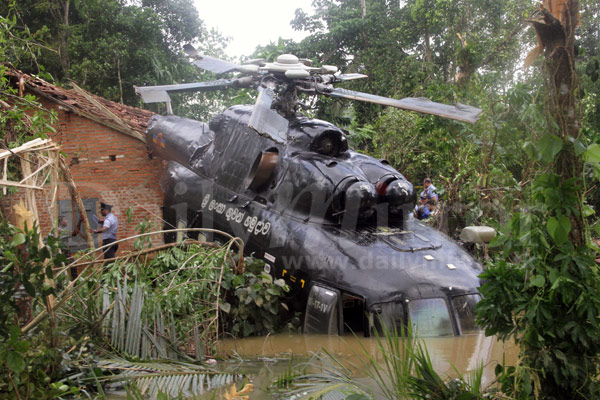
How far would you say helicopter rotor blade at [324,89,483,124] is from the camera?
6.32 m

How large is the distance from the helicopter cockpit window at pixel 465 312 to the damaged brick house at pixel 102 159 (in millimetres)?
7976

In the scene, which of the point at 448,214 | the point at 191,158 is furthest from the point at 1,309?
the point at 448,214

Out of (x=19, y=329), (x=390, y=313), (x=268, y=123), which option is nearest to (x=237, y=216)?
(x=268, y=123)

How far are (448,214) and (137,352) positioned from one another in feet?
21.7

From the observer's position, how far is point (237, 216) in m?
8.19

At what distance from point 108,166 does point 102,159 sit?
20cm

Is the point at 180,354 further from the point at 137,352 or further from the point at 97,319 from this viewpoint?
the point at 97,319

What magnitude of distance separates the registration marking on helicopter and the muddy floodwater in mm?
1507

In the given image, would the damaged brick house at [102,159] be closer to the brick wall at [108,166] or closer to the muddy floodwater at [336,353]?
the brick wall at [108,166]

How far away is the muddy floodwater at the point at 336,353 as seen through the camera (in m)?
5.53

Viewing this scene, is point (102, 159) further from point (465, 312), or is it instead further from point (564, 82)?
point (564, 82)

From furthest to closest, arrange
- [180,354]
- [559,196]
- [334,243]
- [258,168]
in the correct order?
1. [258,168]
2. [334,243]
3. [180,354]
4. [559,196]

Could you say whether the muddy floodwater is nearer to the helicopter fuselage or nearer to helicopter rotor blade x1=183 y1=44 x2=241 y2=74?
the helicopter fuselage

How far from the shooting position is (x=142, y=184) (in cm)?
1299
